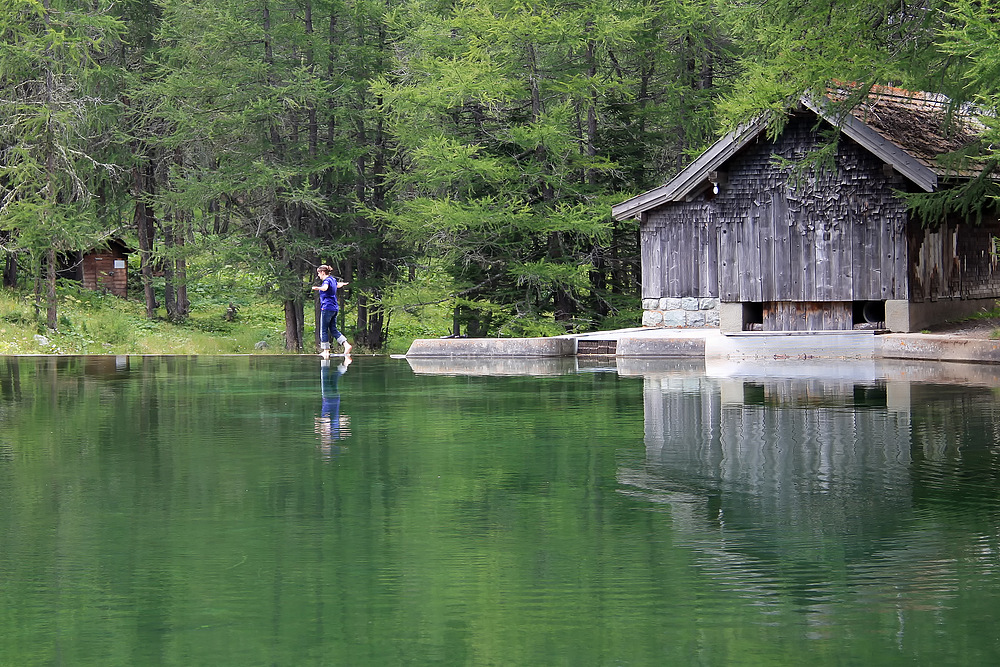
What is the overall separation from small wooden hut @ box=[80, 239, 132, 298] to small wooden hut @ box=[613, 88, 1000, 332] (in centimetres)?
3384

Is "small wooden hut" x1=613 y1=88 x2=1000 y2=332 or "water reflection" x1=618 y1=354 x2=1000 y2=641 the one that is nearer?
"water reflection" x1=618 y1=354 x2=1000 y2=641

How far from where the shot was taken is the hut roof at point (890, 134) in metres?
25.7

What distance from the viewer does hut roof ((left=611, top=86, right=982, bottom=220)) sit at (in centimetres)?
2570

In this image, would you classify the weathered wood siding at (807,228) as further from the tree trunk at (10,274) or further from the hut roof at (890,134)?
the tree trunk at (10,274)

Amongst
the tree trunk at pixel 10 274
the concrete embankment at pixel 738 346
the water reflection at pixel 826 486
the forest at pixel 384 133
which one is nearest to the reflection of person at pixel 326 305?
the concrete embankment at pixel 738 346

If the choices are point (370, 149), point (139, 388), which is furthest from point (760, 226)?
point (370, 149)

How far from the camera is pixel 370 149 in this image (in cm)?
4403

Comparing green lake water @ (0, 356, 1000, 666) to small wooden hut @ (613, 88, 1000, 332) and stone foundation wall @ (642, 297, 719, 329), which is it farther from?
stone foundation wall @ (642, 297, 719, 329)

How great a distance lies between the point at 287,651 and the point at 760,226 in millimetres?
24398

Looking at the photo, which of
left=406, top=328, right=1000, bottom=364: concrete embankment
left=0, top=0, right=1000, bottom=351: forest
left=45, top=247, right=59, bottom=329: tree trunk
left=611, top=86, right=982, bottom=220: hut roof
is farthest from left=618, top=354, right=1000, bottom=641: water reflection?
left=45, top=247, right=59, bottom=329: tree trunk

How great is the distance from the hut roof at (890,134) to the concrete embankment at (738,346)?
354 centimetres

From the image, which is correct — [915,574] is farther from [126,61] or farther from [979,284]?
[126,61]

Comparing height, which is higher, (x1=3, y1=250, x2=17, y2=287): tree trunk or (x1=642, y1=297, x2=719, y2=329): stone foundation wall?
(x1=3, y1=250, x2=17, y2=287): tree trunk

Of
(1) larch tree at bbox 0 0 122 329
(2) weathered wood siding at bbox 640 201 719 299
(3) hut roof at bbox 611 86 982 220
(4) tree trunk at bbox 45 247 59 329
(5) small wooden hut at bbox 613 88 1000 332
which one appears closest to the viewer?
(3) hut roof at bbox 611 86 982 220
